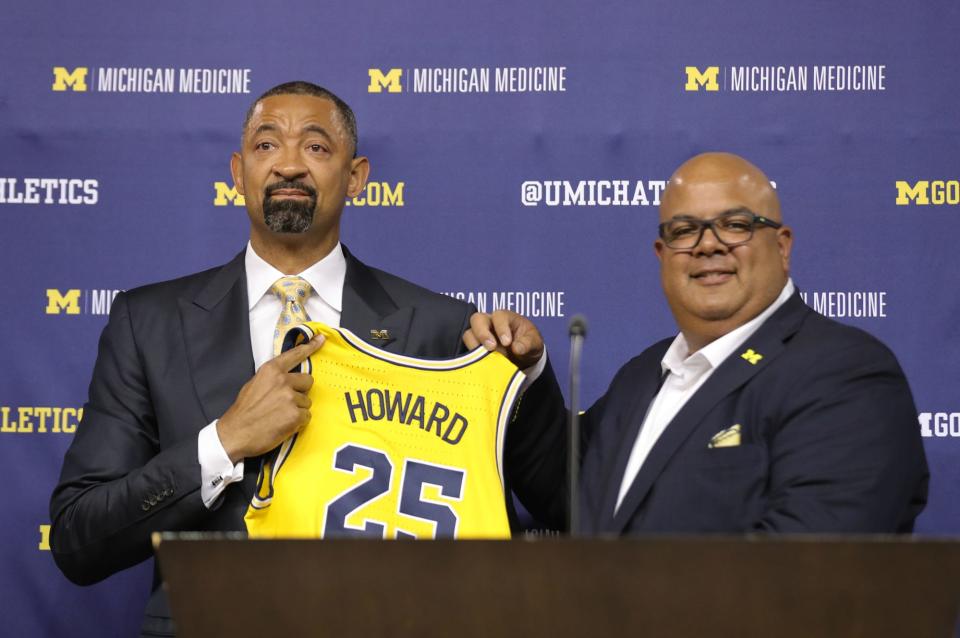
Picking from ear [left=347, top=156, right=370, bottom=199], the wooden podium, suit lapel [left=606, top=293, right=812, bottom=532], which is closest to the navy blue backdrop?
ear [left=347, top=156, right=370, bottom=199]

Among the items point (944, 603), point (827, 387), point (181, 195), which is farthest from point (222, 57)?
point (944, 603)

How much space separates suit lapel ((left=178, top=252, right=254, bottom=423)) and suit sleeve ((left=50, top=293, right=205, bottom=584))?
0.11m

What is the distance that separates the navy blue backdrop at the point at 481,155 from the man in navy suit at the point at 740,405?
61cm

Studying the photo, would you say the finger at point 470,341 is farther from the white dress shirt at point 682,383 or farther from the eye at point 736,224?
the eye at point 736,224

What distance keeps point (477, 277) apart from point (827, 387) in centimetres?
118

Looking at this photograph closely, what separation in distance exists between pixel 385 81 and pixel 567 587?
1994 millimetres

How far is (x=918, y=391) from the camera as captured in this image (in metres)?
2.69

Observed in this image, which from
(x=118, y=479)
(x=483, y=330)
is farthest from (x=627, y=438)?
(x=118, y=479)

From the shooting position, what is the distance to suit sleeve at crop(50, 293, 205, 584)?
2006 mm

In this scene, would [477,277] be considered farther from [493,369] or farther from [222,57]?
[222,57]

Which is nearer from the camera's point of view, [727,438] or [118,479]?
[727,438]

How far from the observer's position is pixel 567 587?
3.60 ft

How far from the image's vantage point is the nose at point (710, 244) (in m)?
2.04

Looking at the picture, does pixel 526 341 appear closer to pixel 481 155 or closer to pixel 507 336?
pixel 507 336
